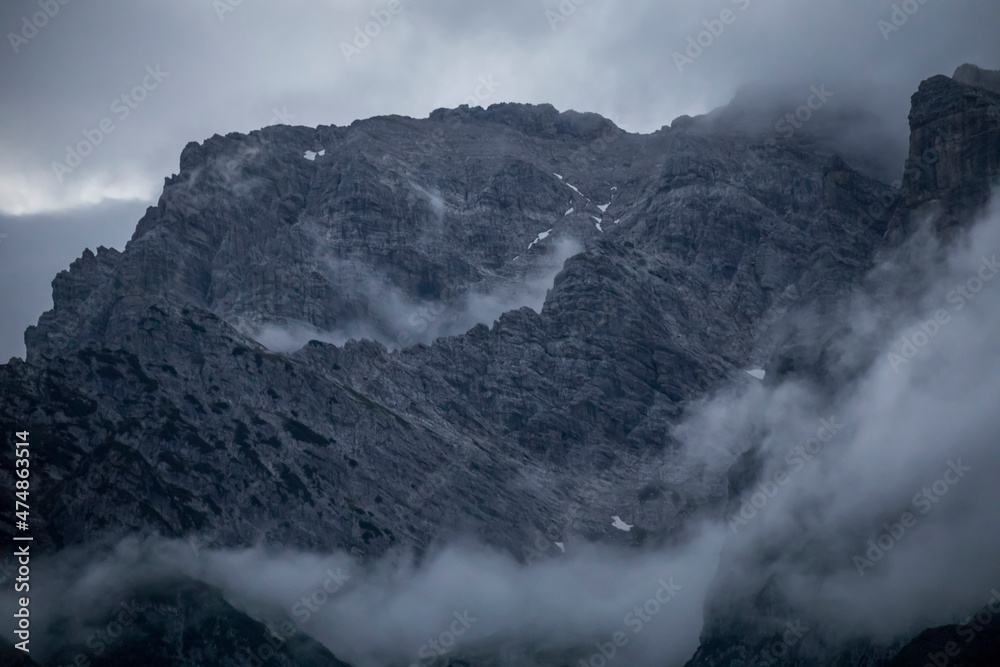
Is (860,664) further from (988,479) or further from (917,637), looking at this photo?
(988,479)

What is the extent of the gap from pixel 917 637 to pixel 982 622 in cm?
944

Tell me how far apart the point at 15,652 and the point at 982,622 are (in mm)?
128859

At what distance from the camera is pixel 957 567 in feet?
630

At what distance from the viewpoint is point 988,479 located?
196625 mm

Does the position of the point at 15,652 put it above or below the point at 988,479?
below

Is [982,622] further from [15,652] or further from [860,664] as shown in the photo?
[15,652]

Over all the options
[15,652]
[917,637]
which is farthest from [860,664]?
[15,652]

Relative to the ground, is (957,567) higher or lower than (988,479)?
lower

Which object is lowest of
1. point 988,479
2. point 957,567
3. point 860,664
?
point 860,664

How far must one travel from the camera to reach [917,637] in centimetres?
19150

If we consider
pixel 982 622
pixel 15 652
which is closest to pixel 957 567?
pixel 982 622

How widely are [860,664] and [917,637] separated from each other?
11345 millimetres

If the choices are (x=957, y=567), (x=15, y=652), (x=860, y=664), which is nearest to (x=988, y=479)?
(x=957, y=567)

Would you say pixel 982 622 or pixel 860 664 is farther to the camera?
pixel 860 664
